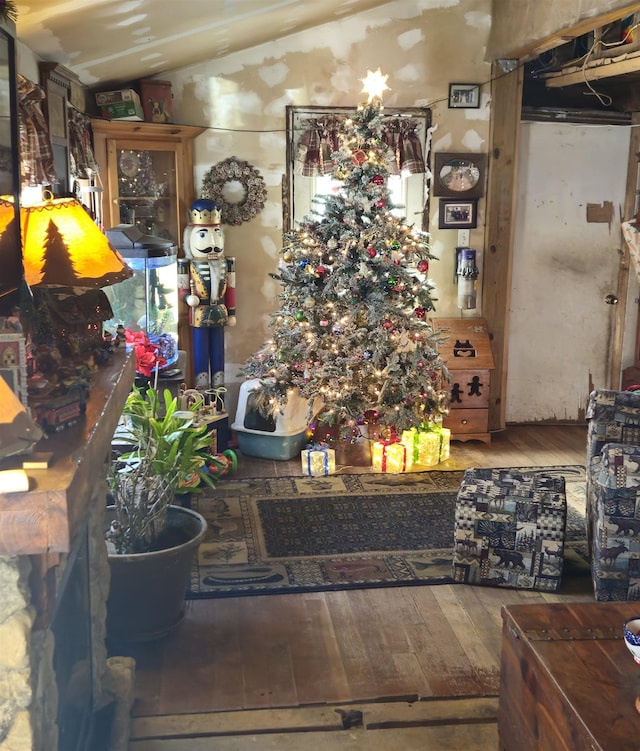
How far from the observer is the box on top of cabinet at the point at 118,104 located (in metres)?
4.97

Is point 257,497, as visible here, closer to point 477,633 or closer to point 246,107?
point 477,633

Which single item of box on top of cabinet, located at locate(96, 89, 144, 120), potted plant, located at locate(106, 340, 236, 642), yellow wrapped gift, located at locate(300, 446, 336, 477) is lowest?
yellow wrapped gift, located at locate(300, 446, 336, 477)

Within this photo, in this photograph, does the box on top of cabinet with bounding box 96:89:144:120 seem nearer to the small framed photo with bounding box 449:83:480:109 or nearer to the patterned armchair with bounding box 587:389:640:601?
the small framed photo with bounding box 449:83:480:109

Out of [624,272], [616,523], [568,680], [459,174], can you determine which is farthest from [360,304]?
[568,680]

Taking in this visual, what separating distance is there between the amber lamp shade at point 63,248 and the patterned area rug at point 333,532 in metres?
1.75

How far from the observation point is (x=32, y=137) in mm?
3148

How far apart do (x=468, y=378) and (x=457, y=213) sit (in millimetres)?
1148

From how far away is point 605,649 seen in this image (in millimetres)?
2256

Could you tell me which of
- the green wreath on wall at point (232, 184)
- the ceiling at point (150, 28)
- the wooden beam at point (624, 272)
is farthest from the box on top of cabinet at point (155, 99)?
the wooden beam at point (624, 272)

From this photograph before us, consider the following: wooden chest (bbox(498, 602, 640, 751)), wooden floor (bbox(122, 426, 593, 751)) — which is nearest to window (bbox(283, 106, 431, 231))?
wooden floor (bbox(122, 426, 593, 751))

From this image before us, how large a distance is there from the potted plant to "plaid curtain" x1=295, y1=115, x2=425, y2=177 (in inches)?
110

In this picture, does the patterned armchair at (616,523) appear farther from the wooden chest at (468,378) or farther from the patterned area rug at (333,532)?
the wooden chest at (468,378)

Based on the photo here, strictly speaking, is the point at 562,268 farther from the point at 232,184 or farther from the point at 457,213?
the point at 232,184

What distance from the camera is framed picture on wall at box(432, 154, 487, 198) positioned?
229 inches
